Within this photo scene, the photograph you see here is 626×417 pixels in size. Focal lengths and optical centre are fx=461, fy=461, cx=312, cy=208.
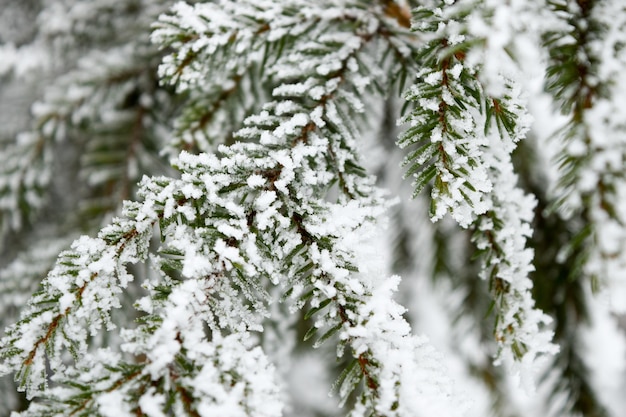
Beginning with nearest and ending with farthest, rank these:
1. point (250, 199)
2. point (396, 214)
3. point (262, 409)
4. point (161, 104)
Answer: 1. point (262, 409)
2. point (250, 199)
3. point (161, 104)
4. point (396, 214)

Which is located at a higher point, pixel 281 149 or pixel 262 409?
pixel 281 149

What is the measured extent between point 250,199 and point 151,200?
0.36ft

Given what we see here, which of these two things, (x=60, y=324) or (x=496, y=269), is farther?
(x=496, y=269)

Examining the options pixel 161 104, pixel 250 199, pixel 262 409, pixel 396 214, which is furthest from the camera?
pixel 396 214

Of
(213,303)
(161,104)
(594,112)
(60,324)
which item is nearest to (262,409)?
(213,303)

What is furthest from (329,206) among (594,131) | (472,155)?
(594,131)

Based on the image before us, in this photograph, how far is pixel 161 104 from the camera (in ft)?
3.64

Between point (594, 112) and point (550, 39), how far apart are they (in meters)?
0.15

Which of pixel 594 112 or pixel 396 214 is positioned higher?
pixel 594 112

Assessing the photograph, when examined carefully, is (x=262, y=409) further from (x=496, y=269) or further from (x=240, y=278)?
(x=496, y=269)

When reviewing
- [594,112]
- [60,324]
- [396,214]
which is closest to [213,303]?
[60,324]

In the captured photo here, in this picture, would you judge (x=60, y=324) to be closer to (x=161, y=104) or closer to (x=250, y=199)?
(x=250, y=199)

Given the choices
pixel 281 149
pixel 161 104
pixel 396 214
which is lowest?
pixel 396 214

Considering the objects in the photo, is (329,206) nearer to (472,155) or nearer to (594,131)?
(472,155)
